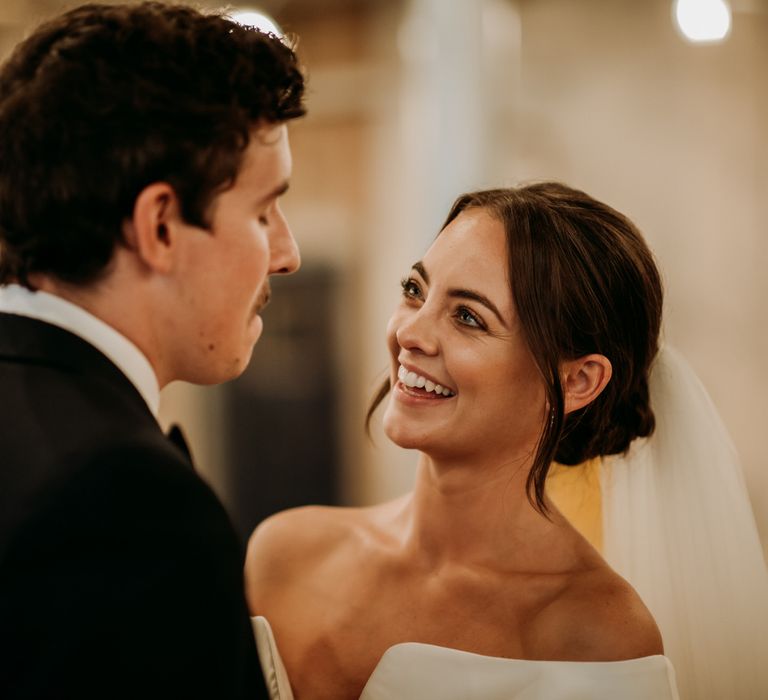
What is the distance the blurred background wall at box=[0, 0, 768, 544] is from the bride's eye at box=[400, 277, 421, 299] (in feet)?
5.52

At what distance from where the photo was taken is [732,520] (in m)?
2.05

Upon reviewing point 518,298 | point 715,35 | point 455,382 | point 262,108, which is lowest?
point 455,382

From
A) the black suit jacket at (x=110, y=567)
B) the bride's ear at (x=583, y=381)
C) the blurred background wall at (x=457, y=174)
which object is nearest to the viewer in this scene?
the black suit jacket at (x=110, y=567)

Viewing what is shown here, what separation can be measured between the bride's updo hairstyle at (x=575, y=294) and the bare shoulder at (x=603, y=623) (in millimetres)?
200

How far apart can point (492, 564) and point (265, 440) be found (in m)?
4.56

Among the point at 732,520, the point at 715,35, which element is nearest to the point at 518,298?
the point at 732,520

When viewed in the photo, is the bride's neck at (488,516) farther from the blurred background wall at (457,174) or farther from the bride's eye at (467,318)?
the blurred background wall at (457,174)

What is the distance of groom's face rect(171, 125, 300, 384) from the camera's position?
1322 millimetres

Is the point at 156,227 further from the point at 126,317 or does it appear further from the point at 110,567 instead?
the point at 110,567

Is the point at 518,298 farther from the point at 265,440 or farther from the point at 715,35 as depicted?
the point at 265,440

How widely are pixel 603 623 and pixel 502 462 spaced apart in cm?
39

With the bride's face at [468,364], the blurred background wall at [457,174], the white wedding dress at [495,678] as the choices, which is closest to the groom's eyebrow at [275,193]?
the bride's face at [468,364]

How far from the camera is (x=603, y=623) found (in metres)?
1.75

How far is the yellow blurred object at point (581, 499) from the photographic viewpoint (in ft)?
7.44
